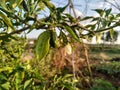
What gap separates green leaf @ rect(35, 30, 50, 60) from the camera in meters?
0.78

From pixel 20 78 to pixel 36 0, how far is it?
2.01 feet

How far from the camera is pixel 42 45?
0.79 meters

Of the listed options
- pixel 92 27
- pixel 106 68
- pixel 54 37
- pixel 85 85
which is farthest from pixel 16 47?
pixel 106 68

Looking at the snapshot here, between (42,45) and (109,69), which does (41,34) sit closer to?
(42,45)

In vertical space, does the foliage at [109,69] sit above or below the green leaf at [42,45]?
below

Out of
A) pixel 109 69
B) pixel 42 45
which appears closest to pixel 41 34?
pixel 42 45

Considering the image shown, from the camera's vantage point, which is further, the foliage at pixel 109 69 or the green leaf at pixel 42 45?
the foliage at pixel 109 69

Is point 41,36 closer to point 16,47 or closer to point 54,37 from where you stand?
point 54,37

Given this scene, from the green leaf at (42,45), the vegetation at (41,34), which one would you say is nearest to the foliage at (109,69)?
the vegetation at (41,34)

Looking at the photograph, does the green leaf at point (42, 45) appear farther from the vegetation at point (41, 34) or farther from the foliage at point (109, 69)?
the foliage at point (109, 69)

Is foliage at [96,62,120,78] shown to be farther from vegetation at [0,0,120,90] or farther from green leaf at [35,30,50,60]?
green leaf at [35,30,50,60]

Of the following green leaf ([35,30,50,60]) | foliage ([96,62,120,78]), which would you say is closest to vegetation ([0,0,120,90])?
green leaf ([35,30,50,60])

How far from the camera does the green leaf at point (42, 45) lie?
777mm

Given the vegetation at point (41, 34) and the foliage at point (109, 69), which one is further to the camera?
the foliage at point (109, 69)
